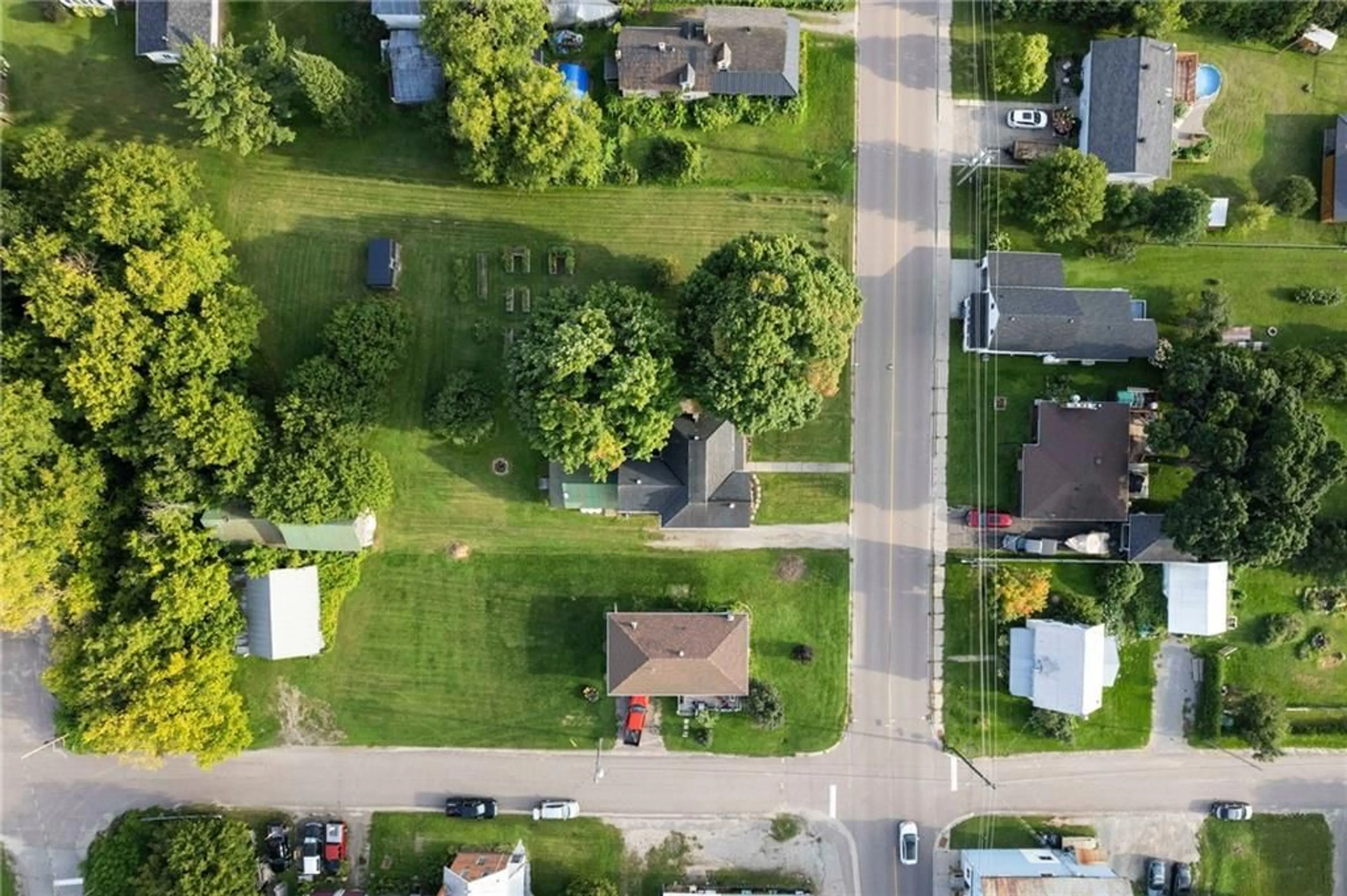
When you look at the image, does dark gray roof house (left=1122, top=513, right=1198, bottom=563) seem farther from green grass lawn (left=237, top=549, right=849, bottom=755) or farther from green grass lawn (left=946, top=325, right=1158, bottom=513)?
green grass lawn (left=237, top=549, right=849, bottom=755)

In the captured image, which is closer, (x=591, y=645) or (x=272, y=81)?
(x=272, y=81)

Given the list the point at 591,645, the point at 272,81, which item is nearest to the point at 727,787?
the point at 591,645

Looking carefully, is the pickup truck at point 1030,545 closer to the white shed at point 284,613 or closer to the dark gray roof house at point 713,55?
the dark gray roof house at point 713,55

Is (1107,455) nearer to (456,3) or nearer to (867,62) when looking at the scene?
(867,62)

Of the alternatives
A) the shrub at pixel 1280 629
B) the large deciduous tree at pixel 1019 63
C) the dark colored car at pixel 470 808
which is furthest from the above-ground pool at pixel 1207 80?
the dark colored car at pixel 470 808

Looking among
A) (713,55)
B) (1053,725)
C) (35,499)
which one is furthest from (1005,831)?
(35,499)

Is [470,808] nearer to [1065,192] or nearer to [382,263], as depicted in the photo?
[382,263]

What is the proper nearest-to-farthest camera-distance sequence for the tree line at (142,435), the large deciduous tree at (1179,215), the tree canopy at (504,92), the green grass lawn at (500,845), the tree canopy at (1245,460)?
the tree line at (142,435) → the tree canopy at (1245,460) → the tree canopy at (504,92) → the large deciduous tree at (1179,215) → the green grass lawn at (500,845)
